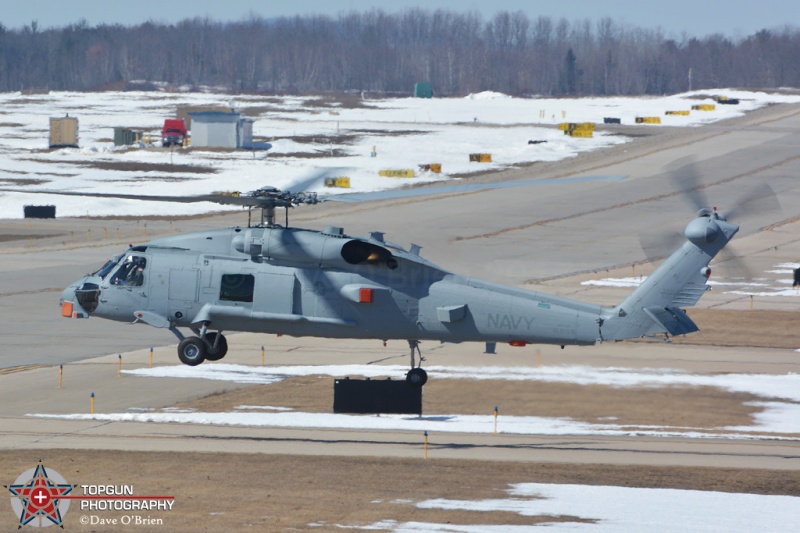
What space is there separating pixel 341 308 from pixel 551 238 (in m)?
44.0

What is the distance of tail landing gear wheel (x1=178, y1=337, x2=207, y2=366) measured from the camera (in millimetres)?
29047

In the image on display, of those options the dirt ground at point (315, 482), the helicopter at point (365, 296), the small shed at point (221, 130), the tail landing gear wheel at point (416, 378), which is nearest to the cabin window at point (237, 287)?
the helicopter at point (365, 296)

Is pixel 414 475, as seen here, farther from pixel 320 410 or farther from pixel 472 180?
pixel 472 180

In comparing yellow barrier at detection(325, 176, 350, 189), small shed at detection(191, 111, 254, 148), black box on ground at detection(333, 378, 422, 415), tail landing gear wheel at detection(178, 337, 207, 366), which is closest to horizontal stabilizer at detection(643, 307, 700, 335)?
black box on ground at detection(333, 378, 422, 415)

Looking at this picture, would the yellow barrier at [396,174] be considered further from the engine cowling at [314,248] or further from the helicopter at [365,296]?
the engine cowling at [314,248]

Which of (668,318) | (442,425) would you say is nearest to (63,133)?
(442,425)

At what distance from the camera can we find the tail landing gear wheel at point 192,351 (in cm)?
2905

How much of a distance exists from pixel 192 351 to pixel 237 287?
183 centimetres

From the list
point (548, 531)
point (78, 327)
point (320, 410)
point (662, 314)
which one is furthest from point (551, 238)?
point (548, 531)

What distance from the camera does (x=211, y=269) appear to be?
29.1m

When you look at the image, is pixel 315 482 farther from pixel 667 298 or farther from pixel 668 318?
pixel 667 298

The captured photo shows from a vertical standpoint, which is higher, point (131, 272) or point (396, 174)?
point (396, 174)

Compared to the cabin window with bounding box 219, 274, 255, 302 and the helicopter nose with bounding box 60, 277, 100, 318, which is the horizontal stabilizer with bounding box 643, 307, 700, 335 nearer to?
the cabin window with bounding box 219, 274, 255, 302

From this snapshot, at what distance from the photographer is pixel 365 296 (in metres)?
28.6
